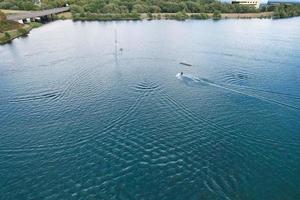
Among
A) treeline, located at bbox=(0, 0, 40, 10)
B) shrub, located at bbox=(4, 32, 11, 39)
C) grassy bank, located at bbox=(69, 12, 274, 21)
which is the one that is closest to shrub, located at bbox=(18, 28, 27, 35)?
shrub, located at bbox=(4, 32, 11, 39)

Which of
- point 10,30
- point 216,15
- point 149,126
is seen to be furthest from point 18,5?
point 149,126

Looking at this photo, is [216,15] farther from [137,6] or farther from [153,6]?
[137,6]

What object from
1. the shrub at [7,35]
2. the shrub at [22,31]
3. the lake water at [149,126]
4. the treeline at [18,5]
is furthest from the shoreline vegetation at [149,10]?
the lake water at [149,126]

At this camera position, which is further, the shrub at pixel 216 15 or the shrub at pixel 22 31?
the shrub at pixel 216 15

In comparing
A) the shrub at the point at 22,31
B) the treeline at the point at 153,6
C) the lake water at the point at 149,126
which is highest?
the treeline at the point at 153,6

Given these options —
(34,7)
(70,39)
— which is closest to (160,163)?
(70,39)

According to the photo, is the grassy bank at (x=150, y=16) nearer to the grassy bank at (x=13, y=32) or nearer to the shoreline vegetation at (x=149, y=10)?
the shoreline vegetation at (x=149, y=10)

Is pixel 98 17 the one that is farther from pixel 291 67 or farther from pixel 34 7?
pixel 291 67

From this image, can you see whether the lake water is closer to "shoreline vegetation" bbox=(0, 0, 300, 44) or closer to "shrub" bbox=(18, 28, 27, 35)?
"shrub" bbox=(18, 28, 27, 35)
